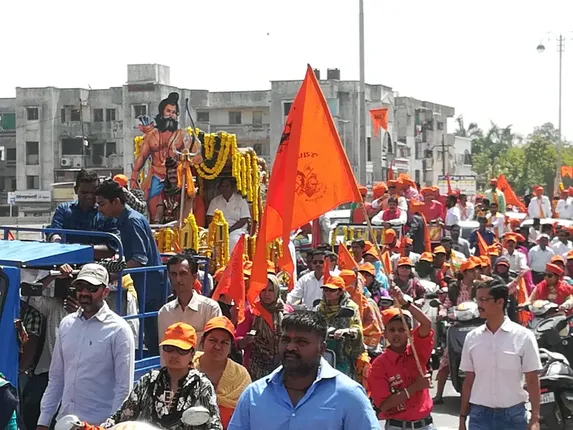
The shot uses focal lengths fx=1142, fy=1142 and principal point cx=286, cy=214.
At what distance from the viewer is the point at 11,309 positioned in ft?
21.0

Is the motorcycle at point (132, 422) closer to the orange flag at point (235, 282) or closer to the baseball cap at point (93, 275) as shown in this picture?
the baseball cap at point (93, 275)

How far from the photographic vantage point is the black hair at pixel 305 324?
489cm

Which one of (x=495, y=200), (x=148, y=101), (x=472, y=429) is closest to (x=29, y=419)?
(x=472, y=429)

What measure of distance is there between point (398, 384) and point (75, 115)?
240 feet

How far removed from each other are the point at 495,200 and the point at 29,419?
2051cm

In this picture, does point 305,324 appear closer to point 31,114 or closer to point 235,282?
point 235,282

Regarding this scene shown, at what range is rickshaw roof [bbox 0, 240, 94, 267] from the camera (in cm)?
672

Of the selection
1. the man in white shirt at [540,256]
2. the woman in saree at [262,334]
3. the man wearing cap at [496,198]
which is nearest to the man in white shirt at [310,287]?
the woman in saree at [262,334]

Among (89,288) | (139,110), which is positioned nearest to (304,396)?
(89,288)

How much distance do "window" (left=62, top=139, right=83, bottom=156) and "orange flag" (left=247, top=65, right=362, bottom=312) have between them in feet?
234

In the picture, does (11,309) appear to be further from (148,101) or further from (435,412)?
(148,101)

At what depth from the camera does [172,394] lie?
590cm

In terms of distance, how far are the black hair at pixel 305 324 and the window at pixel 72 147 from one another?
246 ft

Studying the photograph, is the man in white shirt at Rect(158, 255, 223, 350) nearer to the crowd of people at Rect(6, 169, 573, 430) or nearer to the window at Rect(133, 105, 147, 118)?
the crowd of people at Rect(6, 169, 573, 430)
